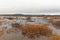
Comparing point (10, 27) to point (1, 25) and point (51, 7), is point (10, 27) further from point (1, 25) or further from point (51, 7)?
point (51, 7)

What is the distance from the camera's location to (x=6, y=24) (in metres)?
1.29

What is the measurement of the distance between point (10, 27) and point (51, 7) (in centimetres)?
31

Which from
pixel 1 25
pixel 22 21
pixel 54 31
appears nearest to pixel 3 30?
Result: pixel 1 25

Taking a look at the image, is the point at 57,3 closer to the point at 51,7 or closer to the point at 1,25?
the point at 51,7

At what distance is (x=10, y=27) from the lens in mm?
1295

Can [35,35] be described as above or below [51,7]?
below

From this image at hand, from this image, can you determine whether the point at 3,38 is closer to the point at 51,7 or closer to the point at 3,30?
the point at 3,30

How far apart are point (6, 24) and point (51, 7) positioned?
0.33 meters

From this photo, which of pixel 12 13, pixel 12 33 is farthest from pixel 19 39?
pixel 12 13

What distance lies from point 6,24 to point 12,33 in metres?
0.07

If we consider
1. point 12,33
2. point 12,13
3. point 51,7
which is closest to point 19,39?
point 12,33

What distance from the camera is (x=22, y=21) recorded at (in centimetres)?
129

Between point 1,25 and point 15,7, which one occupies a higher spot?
point 15,7

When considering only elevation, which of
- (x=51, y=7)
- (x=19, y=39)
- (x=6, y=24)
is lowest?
(x=19, y=39)
